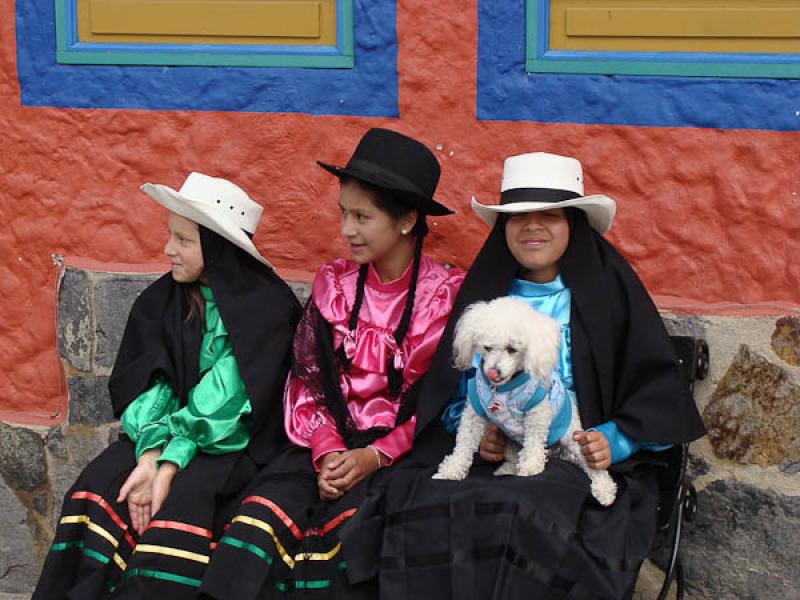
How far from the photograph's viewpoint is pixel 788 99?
12.8 ft

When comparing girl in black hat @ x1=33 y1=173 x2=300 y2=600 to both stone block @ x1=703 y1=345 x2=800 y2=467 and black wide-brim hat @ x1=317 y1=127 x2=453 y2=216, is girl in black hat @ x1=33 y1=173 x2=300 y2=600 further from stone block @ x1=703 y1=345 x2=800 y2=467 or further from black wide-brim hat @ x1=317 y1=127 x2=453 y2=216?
stone block @ x1=703 y1=345 x2=800 y2=467

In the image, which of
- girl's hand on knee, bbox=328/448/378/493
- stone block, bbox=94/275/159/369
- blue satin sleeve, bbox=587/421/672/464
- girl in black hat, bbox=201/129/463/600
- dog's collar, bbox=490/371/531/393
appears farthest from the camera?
stone block, bbox=94/275/159/369

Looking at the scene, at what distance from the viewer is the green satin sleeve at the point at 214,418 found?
12.7 feet

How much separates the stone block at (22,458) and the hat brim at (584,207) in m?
2.17

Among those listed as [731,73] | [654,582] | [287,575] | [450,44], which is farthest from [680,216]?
[287,575]

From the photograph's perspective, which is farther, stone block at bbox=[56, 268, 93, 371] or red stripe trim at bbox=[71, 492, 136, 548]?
stone block at bbox=[56, 268, 93, 371]

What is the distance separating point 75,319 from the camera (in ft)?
15.3

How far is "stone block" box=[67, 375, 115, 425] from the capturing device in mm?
4711

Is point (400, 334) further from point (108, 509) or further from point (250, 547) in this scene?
point (108, 509)

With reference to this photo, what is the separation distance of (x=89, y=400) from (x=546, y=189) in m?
2.12

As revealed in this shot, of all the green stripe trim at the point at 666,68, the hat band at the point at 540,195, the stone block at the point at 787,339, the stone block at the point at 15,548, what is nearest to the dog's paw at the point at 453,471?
the hat band at the point at 540,195

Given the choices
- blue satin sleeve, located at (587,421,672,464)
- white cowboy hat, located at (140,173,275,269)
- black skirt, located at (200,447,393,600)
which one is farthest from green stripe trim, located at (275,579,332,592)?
white cowboy hat, located at (140,173,275,269)

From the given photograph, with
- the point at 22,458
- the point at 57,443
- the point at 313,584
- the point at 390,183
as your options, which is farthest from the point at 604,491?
the point at 22,458

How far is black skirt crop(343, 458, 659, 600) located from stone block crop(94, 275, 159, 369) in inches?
62.5
